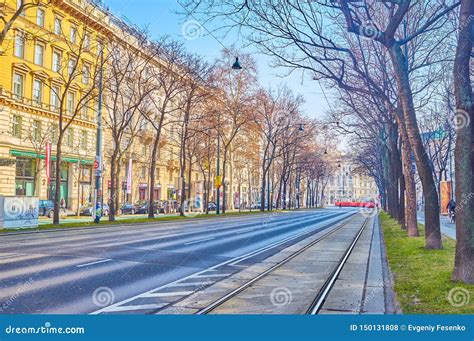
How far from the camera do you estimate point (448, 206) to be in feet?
119

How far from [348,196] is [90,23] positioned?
370 ft

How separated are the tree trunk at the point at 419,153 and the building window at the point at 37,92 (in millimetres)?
37555

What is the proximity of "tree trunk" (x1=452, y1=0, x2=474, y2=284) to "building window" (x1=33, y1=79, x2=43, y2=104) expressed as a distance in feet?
135

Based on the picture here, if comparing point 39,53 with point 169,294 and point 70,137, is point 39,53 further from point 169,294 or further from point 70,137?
point 169,294

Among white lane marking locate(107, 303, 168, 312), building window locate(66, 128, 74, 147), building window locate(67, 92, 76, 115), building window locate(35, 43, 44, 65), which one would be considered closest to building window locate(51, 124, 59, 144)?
building window locate(66, 128, 74, 147)

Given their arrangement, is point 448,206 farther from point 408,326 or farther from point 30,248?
point 408,326

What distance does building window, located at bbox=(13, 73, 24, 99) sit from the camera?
41.7 metres

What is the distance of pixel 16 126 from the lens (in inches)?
1650

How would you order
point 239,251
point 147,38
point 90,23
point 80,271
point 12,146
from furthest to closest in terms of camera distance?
point 12,146 < point 147,38 < point 90,23 < point 239,251 < point 80,271

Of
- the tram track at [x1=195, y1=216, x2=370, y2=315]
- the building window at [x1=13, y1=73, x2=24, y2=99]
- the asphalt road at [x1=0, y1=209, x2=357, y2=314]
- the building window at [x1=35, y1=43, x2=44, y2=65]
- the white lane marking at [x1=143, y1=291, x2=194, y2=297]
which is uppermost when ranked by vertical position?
the building window at [x1=35, y1=43, x2=44, y2=65]

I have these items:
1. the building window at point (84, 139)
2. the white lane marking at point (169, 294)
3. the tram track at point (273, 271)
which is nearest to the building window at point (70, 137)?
the building window at point (84, 139)

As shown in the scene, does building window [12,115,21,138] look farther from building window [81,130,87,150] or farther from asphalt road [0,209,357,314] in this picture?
asphalt road [0,209,357,314]

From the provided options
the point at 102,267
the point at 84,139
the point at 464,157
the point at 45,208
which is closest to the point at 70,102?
the point at 84,139

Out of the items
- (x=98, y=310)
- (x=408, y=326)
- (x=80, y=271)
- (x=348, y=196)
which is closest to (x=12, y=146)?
(x=80, y=271)
